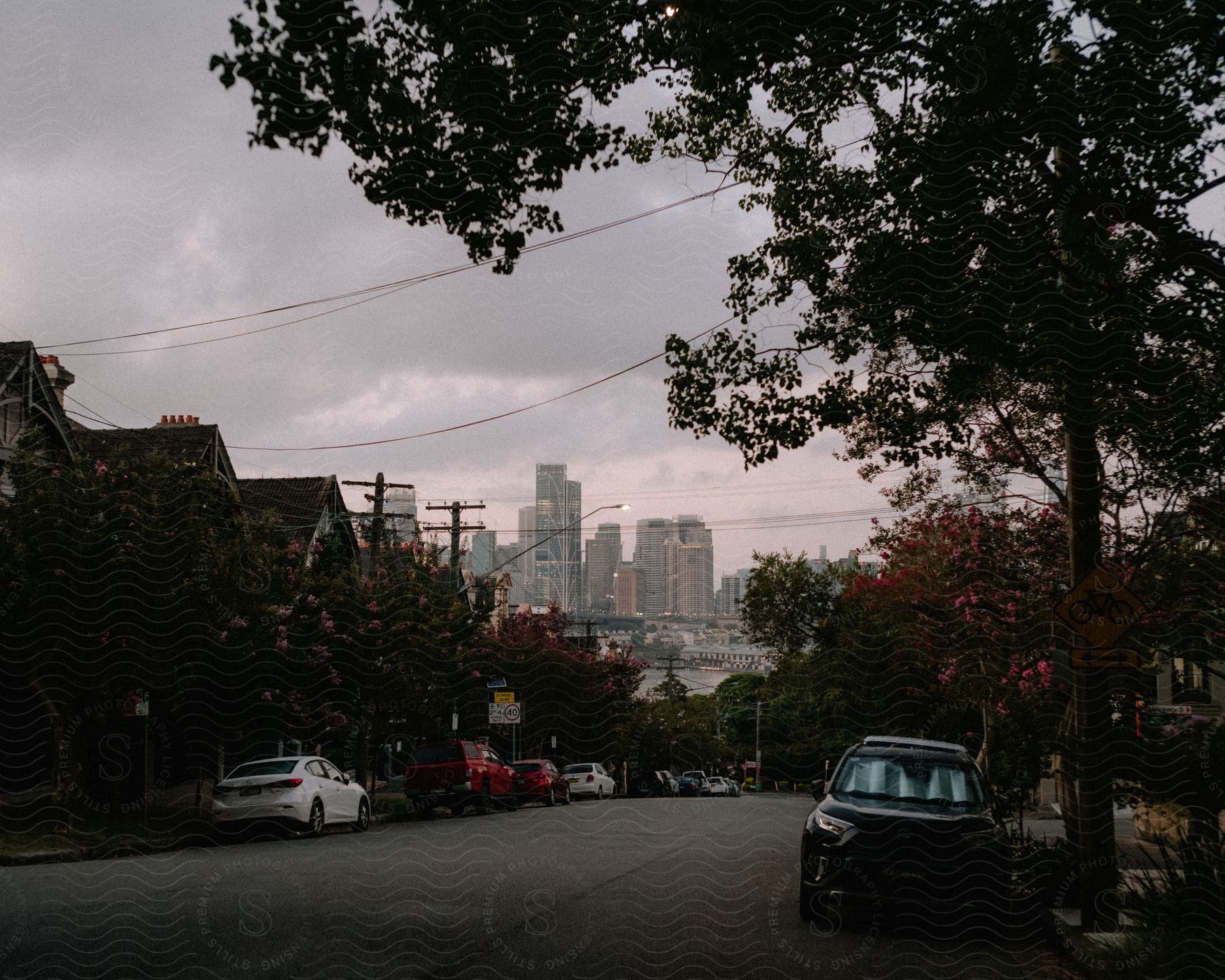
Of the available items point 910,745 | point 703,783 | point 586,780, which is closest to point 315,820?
point 910,745

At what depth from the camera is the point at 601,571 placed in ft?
357

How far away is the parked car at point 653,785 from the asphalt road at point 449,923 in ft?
125

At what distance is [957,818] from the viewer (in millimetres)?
10219

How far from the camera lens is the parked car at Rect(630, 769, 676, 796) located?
51.7 m

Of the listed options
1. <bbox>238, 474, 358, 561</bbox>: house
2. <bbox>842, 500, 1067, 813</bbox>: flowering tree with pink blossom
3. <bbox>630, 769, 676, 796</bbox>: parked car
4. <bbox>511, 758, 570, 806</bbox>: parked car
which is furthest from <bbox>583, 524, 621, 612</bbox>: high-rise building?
<bbox>842, 500, 1067, 813</bbox>: flowering tree with pink blossom

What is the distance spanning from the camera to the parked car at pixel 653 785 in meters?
51.7

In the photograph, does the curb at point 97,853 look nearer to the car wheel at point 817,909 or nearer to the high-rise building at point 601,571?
the car wheel at point 817,909

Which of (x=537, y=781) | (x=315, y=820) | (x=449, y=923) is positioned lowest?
(x=537, y=781)

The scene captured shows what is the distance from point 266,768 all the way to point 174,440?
14265mm

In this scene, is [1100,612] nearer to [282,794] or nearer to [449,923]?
[449,923]

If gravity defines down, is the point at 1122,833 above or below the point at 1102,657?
below

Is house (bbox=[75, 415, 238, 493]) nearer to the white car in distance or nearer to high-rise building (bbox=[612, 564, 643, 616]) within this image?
the white car in distance

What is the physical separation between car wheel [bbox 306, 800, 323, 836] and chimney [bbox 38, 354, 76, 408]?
13.8m

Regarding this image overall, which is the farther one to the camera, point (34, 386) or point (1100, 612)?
point (34, 386)
